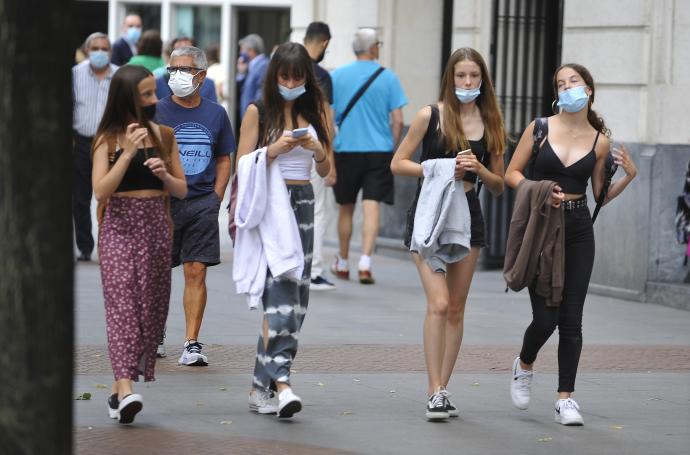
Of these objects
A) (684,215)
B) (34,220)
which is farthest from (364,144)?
(34,220)

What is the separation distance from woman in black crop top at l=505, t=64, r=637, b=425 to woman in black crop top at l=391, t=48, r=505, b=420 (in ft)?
0.59

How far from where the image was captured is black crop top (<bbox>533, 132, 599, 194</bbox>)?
758cm

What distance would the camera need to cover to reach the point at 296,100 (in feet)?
25.2

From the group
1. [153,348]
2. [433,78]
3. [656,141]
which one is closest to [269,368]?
[153,348]

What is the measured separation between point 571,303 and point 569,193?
1.78 feet

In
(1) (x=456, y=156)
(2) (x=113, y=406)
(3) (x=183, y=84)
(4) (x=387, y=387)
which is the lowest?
(4) (x=387, y=387)

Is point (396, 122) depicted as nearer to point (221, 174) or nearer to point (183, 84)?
point (221, 174)

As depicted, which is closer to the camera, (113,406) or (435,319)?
(113,406)

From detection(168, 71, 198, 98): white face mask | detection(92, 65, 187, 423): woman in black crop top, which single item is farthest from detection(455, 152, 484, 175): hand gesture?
→ detection(168, 71, 198, 98): white face mask

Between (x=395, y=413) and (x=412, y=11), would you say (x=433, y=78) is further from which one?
(x=395, y=413)

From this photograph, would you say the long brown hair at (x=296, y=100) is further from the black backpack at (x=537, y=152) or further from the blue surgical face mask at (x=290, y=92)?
the black backpack at (x=537, y=152)

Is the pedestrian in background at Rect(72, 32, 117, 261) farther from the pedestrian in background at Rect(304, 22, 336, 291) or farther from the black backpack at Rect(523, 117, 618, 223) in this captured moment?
the black backpack at Rect(523, 117, 618, 223)

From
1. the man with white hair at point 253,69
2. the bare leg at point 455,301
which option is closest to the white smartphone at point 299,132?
the bare leg at point 455,301

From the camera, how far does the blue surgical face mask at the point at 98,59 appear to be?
44.7ft
